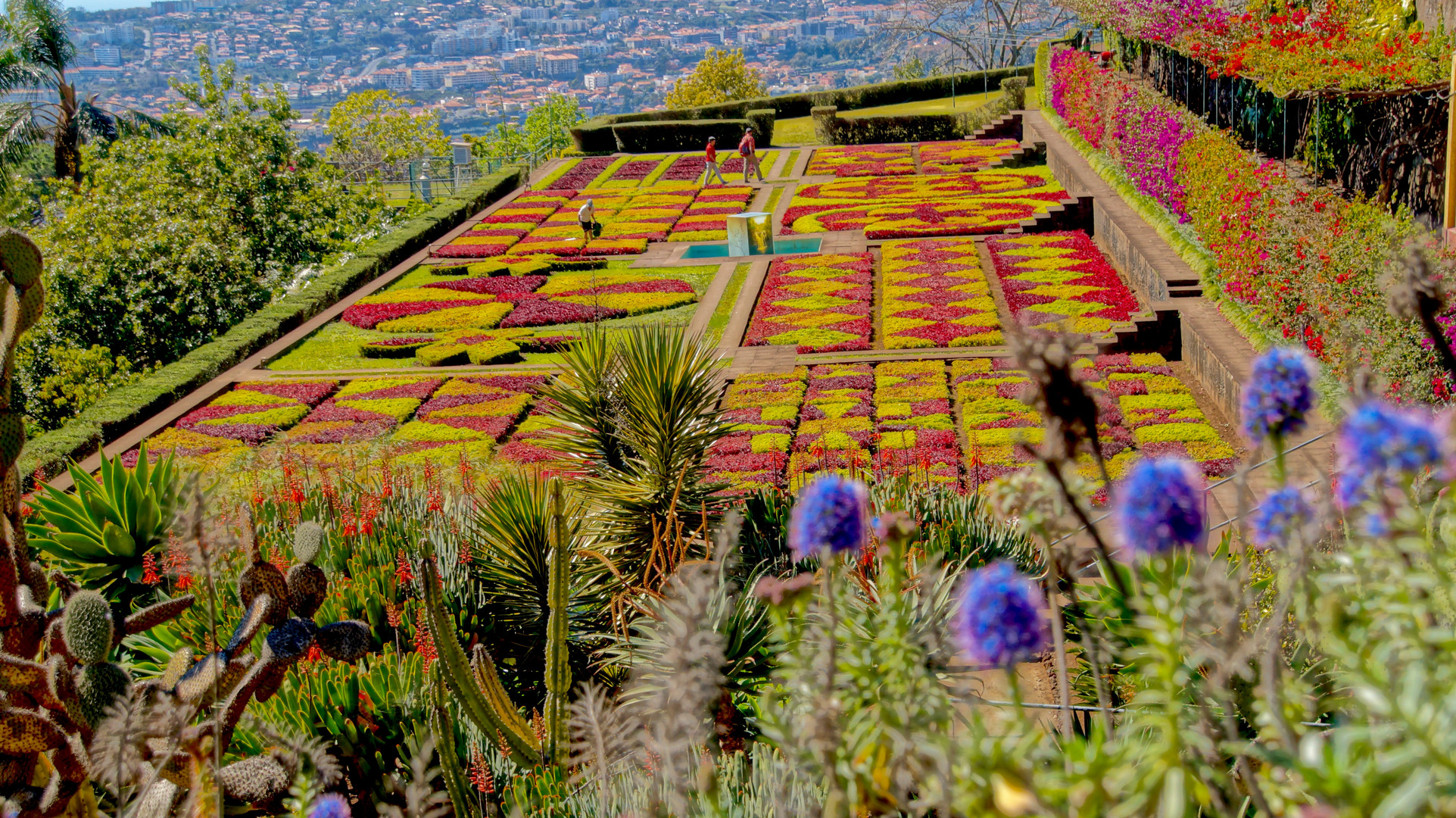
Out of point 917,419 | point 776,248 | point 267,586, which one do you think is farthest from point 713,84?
point 267,586

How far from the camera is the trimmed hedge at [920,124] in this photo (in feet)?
123

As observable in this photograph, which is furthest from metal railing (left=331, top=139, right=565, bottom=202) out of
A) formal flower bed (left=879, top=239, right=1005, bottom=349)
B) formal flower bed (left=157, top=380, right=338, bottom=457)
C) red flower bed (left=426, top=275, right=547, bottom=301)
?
formal flower bed (left=157, top=380, right=338, bottom=457)

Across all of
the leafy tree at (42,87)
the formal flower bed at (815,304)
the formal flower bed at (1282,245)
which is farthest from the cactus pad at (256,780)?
the leafy tree at (42,87)

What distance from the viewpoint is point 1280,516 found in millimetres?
1876

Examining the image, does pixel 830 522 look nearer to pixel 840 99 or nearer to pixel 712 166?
pixel 712 166

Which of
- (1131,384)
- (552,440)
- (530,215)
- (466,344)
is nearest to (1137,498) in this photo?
(552,440)

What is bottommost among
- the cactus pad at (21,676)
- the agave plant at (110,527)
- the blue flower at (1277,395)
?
the agave plant at (110,527)

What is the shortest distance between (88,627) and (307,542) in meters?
1.14

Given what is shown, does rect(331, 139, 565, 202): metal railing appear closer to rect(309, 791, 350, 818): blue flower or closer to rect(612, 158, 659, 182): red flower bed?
rect(612, 158, 659, 182): red flower bed

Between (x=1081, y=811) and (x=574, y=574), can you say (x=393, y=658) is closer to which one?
(x=574, y=574)

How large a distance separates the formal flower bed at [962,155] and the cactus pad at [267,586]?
27966 millimetres

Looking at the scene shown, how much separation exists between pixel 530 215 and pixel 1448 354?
2753 centimetres

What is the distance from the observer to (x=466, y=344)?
1805 centimetres

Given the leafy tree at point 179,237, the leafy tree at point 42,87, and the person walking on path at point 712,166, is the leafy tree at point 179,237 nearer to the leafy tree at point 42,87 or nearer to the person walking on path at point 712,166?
the leafy tree at point 42,87
